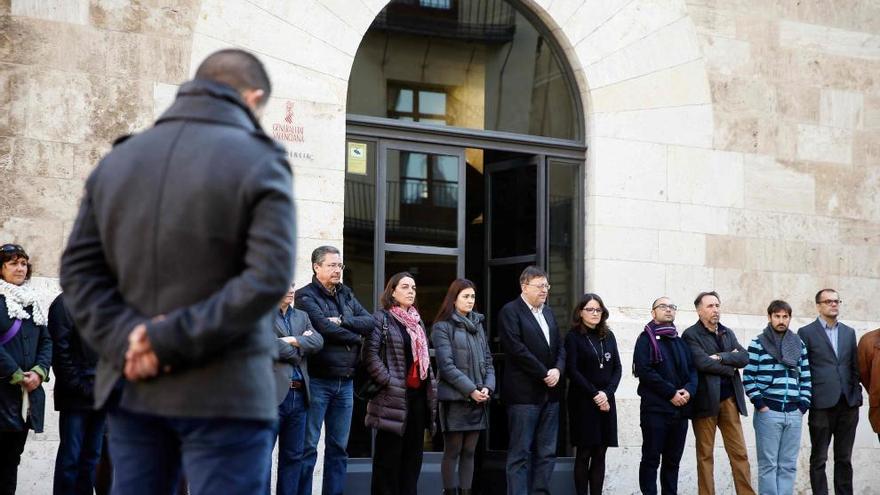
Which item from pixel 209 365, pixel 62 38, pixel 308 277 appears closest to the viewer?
pixel 209 365

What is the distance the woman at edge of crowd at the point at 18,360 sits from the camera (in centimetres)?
762

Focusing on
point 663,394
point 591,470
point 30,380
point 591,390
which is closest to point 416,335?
point 591,390

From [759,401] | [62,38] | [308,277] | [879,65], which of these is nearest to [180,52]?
[62,38]

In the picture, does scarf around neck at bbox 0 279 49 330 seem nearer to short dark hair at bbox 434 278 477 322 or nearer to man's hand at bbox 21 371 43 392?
man's hand at bbox 21 371 43 392

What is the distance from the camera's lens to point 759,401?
10586 mm

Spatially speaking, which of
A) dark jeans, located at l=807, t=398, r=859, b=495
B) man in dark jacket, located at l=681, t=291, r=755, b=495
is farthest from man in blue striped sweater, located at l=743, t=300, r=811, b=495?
dark jeans, located at l=807, t=398, r=859, b=495

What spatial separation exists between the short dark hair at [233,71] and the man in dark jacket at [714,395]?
7.57 metres

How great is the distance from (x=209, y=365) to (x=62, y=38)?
22.8 ft

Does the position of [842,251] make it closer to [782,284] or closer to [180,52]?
[782,284]

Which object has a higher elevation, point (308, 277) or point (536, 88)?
point (536, 88)

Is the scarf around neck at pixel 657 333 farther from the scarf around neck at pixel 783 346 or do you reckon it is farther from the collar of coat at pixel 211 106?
→ the collar of coat at pixel 211 106

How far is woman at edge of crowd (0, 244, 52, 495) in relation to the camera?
762cm

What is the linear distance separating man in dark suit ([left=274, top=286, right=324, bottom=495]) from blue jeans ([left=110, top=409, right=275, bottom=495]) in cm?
507

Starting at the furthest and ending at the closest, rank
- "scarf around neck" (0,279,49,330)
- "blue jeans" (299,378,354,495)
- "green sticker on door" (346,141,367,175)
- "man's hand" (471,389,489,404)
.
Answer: "green sticker on door" (346,141,367,175), "man's hand" (471,389,489,404), "blue jeans" (299,378,354,495), "scarf around neck" (0,279,49,330)
